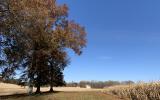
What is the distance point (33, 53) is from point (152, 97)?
72.4 feet

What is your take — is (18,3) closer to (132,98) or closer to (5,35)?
(5,35)

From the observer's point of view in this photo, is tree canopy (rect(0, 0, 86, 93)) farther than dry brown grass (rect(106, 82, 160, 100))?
Yes

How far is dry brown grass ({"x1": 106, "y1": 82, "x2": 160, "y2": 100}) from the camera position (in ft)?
67.3

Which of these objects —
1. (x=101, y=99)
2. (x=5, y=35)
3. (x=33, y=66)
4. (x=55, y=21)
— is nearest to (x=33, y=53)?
(x=33, y=66)

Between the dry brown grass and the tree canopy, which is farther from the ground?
the tree canopy

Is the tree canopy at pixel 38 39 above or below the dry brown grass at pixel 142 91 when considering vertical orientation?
above

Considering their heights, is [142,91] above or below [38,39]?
below

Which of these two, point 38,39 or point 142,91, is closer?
point 142,91

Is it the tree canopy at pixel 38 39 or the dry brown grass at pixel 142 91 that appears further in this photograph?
the tree canopy at pixel 38 39

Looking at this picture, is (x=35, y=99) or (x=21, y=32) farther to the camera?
(x=35, y=99)

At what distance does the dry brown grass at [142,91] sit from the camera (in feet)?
67.3

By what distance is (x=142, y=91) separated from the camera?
2227 cm

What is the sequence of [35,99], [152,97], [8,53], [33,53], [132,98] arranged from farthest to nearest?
1. [33,53]
2. [35,99]
3. [8,53]
4. [132,98]
5. [152,97]

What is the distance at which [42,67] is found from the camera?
41656mm
